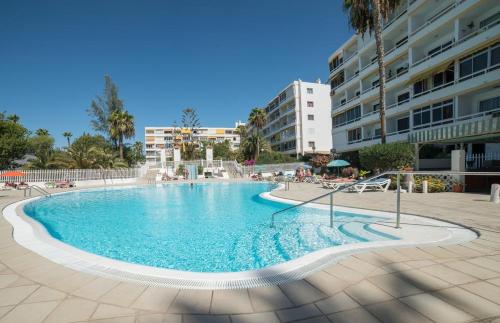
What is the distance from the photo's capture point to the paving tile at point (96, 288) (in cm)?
286

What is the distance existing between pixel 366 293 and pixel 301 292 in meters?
0.74

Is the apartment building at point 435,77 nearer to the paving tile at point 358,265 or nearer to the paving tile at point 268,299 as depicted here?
the paving tile at point 358,265

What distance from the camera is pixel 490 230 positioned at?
16.9 ft

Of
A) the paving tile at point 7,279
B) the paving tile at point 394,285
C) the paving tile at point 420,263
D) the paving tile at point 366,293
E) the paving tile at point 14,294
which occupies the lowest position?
the paving tile at point 7,279

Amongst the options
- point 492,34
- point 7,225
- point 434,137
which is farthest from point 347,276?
point 492,34

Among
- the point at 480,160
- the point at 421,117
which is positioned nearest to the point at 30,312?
the point at 480,160

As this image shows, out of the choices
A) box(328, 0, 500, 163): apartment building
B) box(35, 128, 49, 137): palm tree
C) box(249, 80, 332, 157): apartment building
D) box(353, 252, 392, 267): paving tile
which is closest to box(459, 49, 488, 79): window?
Result: box(328, 0, 500, 163): apartment building

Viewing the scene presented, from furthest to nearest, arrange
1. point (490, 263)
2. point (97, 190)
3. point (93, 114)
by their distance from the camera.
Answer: point (93, 114)
point (97, 190)
point (490, 263)

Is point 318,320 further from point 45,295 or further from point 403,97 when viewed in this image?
point 403,97

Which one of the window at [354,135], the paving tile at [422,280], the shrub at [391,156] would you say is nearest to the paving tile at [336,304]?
the paving tile at [422,280]

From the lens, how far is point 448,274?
3.08 meters

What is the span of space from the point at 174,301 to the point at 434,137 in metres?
15.8

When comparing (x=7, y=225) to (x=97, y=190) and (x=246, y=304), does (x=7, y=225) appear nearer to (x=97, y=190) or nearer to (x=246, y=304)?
(x=246, y=304)

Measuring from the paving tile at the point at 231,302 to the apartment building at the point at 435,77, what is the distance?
13.8m
